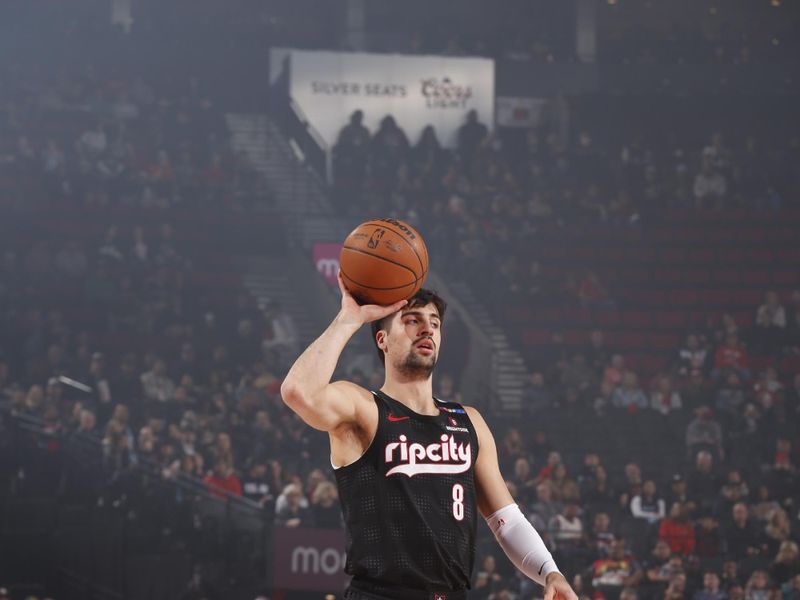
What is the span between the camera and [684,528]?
11516 mm

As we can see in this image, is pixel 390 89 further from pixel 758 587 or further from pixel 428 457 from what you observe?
pixel 428 457

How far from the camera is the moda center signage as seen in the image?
2084 cm

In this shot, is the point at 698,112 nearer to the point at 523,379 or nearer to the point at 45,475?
the point at 523,379

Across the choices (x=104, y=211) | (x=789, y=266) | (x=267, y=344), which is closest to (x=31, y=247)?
(x=104, y=211)

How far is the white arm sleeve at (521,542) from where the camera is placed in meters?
3.97

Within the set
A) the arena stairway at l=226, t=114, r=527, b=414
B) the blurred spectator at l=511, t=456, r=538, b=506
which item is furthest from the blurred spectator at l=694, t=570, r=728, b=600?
the arena stairway at l=226, t=114, r=527, b=414

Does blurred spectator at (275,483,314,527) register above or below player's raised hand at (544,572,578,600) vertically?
below

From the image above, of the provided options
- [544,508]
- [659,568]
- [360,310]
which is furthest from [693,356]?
[360,310]

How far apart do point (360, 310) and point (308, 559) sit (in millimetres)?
7517

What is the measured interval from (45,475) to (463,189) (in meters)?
9.45

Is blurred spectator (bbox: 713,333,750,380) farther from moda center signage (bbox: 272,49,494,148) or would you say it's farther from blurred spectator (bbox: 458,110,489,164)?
moda center signage (bbox: 272,49,494,148)

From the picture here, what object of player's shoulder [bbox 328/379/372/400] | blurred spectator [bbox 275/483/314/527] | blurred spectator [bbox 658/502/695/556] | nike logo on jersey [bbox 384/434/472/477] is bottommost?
blurred spectator [bbox 658/502/695/556]

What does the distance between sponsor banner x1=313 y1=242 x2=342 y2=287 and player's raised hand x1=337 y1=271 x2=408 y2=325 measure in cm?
→ 1343

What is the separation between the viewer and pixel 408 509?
3.70 meters
